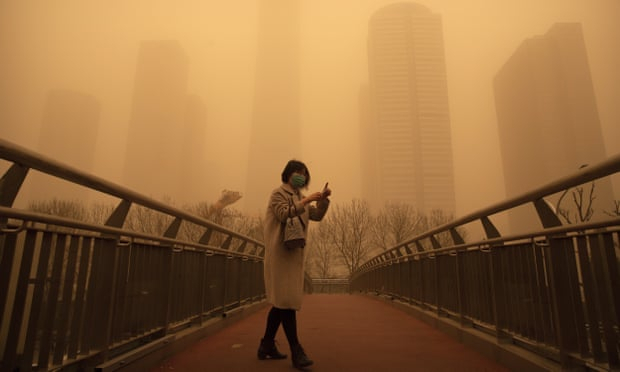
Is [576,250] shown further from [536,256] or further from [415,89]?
[415,89]

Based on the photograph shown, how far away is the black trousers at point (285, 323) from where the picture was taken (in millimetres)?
3525

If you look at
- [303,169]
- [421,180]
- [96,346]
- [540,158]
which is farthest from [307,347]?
[421,180]

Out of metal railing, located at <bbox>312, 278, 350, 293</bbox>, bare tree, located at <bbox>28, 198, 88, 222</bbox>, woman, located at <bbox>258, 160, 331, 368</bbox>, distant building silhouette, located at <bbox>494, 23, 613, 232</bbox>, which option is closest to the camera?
bare tree, located at <bbox>28, 198, 88, 222</bbox>

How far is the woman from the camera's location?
347cm

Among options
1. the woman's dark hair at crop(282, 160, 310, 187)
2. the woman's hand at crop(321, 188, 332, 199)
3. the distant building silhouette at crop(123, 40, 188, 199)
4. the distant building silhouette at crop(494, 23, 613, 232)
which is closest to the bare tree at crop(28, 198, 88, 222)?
the woman's dark hair at crop(282, 160, 310, 187)

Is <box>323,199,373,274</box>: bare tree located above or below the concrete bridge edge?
above

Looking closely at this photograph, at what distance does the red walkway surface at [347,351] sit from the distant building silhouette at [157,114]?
47.6 metres

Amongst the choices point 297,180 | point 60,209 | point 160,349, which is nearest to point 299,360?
point 160,349

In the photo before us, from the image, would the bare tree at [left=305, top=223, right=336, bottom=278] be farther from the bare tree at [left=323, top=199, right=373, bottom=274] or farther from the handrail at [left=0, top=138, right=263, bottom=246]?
the handrail at [left=0, top=138, right=263, bottom=246]

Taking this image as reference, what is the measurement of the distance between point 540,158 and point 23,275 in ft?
101

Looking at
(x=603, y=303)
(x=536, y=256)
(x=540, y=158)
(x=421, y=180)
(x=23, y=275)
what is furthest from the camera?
(x=421, y=180)

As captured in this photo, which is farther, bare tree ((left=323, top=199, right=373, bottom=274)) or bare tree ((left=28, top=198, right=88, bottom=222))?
bare tree ((left=323, top=199, right=373, bottom=274))

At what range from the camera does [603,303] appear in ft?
7.91

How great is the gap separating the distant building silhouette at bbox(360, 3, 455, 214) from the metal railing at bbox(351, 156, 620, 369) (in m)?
49.0
